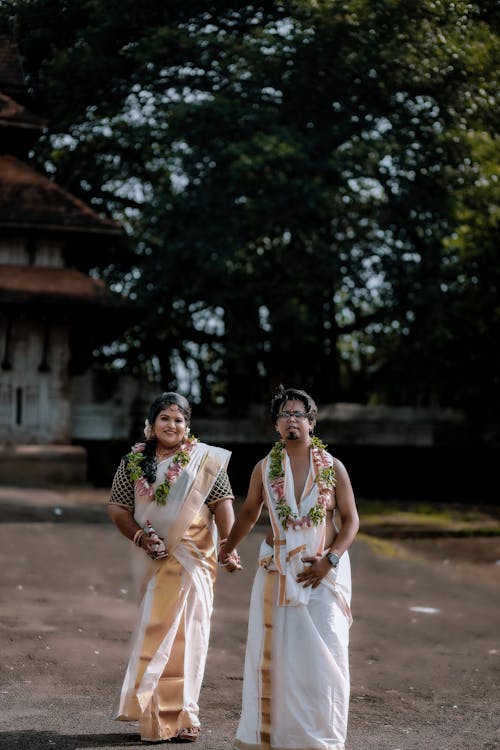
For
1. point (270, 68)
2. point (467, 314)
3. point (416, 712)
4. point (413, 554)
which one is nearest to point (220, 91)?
point (270, 68)

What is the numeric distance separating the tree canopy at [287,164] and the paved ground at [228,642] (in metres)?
8.42

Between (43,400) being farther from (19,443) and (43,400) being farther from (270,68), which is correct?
(270,68)

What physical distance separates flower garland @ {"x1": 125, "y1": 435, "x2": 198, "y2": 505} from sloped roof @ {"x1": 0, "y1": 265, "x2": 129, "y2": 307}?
17.1 metres

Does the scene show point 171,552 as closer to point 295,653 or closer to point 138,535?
point 138,535

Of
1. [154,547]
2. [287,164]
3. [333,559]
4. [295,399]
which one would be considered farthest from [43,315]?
[333,559]

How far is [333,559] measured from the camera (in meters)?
5.97

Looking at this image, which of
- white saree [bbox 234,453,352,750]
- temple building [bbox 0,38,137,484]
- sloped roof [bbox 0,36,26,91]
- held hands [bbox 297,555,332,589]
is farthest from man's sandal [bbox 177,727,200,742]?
sloped roof [bbox 0,36,26,91]

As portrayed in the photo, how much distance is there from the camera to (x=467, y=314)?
24.8 m

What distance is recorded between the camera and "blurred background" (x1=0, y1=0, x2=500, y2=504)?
2358cm

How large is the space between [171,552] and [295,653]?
100 cm

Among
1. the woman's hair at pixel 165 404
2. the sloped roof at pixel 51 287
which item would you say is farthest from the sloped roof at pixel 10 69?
the woman's hair at pixel 165 404

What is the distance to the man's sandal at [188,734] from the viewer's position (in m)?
6.13

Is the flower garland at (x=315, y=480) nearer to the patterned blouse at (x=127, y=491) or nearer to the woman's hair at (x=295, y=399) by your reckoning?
the woman's hair at (x=295, y=399)

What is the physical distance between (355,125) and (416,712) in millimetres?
19126
